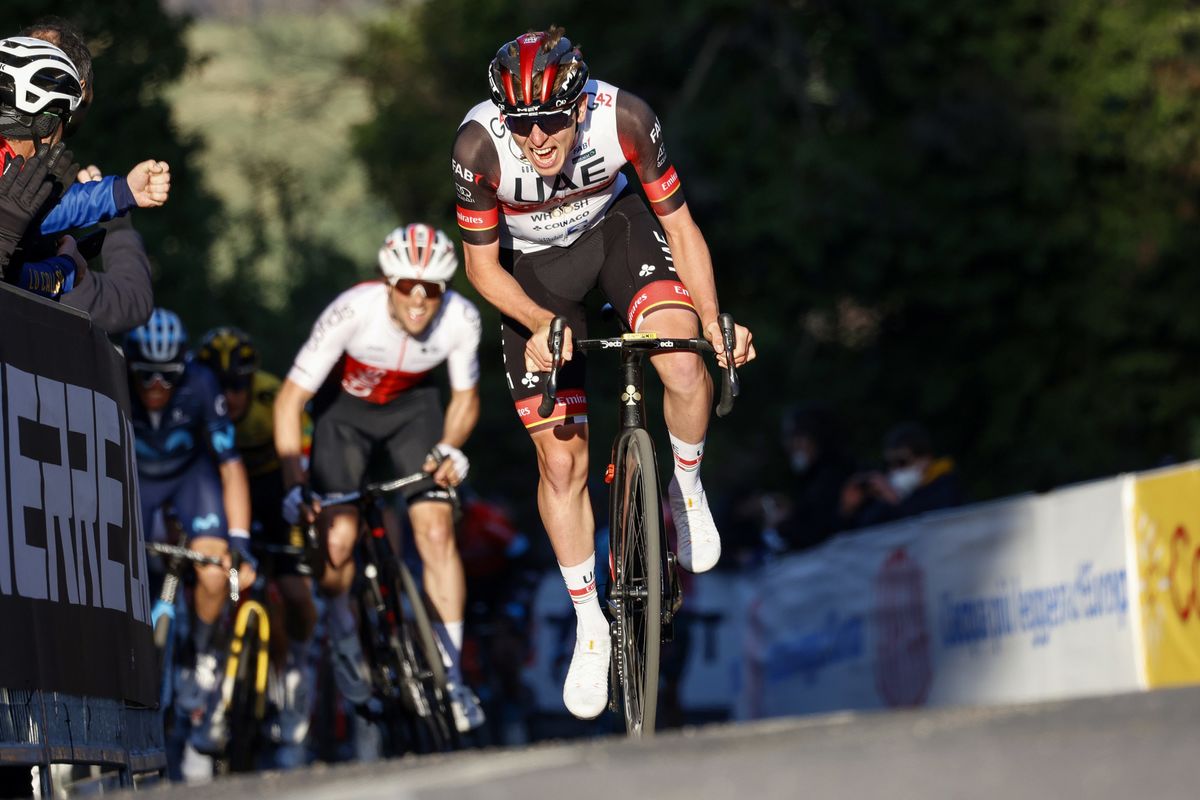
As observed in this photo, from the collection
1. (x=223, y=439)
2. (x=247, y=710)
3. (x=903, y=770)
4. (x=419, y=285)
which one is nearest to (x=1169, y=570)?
(x=419, y=285)

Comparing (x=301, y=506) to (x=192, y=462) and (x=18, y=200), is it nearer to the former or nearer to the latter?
(x=192, y=462)

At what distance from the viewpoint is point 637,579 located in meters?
7.60

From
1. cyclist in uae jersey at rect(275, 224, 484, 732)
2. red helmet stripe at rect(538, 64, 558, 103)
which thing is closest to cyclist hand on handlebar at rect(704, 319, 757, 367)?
red helmet stripe at rect(538, 64, 558, 103)

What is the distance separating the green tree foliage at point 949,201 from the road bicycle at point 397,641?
13046 millimetres

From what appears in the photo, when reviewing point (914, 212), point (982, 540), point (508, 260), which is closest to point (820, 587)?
point (982, 540)

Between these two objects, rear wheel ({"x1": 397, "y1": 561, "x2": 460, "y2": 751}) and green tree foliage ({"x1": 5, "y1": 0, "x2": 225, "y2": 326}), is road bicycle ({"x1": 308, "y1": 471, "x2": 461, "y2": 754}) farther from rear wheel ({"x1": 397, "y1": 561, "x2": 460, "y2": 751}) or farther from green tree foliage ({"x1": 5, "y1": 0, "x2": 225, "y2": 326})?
green tree foliage ({"x1": 5, "y1": 0, "x2": 225, "y2": 326})

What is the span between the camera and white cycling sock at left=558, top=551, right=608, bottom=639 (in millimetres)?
7828

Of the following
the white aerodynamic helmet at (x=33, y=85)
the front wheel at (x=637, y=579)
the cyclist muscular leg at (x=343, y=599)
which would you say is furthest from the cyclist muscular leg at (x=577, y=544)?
the cyclist muscular leg at (x=343, y=599)

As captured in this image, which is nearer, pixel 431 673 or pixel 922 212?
pixel 431 673

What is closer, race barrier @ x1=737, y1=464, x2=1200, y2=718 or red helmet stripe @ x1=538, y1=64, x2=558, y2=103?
red helmet stripe @ x1=538, y1=64, x2=558, y2=103

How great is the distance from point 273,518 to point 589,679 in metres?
4.67

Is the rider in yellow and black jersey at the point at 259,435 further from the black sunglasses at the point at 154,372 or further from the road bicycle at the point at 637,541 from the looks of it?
the road bicycle at the point at 637,541

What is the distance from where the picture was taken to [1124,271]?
75.7 feet

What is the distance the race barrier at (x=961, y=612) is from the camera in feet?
32.8
